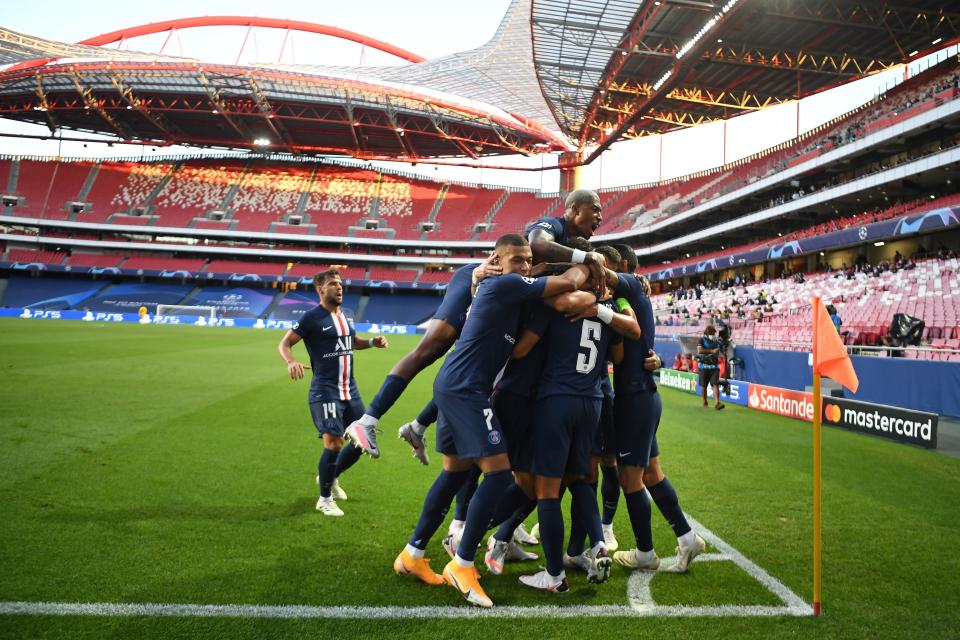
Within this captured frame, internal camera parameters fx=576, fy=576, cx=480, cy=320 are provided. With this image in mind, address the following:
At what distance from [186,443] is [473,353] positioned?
18.2 ft

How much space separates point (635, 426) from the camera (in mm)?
4133

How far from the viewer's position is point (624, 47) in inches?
1229

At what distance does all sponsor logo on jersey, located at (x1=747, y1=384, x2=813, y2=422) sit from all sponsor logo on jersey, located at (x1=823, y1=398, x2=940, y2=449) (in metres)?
0.43

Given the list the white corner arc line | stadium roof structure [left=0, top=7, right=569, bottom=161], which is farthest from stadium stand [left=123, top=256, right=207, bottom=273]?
the white corner arc line

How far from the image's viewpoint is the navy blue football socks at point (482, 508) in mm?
3586

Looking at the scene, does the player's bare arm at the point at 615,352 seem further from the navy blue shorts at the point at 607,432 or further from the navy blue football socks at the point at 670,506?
the navy blue football socks at the point at 670,506

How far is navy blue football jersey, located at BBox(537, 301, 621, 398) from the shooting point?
12.4ft

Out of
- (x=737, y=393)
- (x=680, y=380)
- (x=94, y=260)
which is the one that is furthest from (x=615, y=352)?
(x=94, y=260)

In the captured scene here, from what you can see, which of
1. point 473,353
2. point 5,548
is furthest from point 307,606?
point 5,548

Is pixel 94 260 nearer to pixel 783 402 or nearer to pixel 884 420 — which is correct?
pixel 783 402

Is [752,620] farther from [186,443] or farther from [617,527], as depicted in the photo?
[186,443]

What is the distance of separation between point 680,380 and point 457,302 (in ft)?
49.9

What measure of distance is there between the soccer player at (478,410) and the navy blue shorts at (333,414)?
184 cm

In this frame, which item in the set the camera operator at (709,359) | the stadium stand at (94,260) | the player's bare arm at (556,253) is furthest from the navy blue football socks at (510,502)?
the stadium stand at (94,260)
